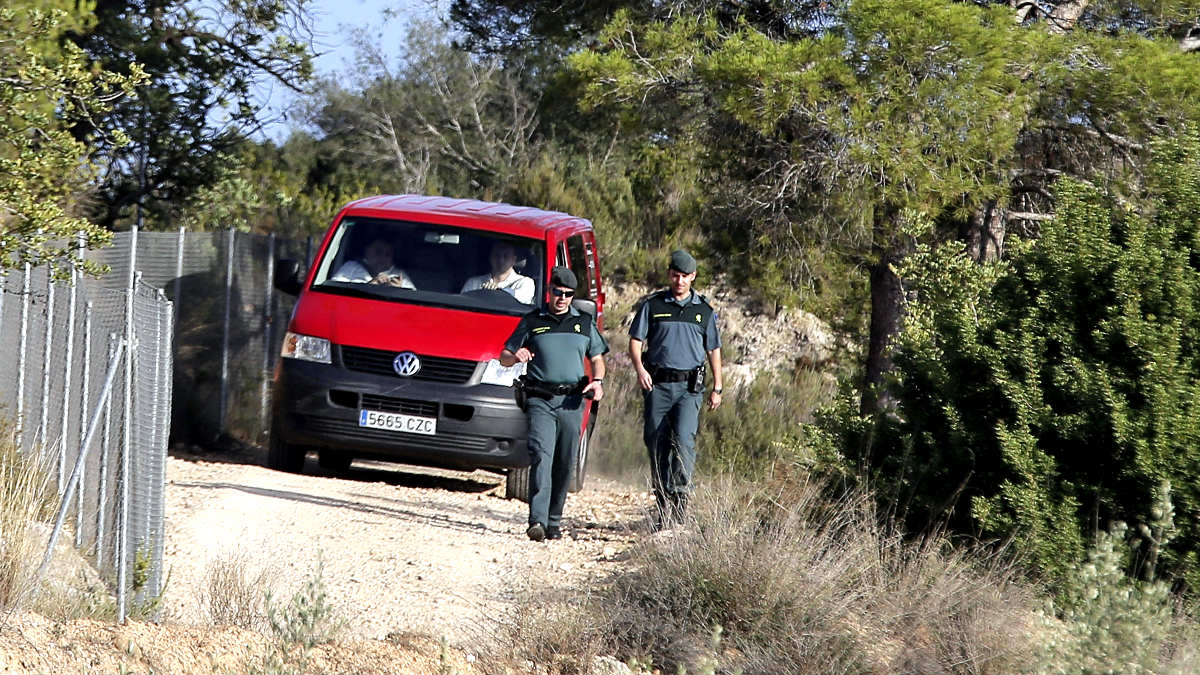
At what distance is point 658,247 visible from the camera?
96.6ft

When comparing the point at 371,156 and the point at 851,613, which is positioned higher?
the point at 371,156

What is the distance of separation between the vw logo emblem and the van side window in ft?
6.27

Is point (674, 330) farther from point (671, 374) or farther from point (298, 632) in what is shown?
point (298, 632)

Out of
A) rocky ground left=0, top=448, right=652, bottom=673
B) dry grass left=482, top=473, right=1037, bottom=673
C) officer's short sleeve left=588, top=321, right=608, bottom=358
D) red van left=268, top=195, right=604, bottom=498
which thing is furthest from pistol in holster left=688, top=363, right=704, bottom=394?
dry grass left=482, top=473, right=1037, bottom=673

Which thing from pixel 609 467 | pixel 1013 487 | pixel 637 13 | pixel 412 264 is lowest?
pixel 609 467

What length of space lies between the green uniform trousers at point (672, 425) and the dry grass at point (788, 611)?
2.38m

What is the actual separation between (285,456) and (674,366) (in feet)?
13.4

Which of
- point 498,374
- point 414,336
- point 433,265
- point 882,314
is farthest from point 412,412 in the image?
point 882,314

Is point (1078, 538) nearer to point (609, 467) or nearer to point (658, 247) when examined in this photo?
point (609, 467)

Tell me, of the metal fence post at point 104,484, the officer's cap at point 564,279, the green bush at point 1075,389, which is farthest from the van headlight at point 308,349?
the green bush at point 1075,389

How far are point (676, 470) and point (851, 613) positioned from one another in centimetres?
356

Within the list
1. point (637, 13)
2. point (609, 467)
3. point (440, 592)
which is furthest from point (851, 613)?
point (637, 13)

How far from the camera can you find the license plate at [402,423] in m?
12.0

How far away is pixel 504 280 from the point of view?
12.9 metres
